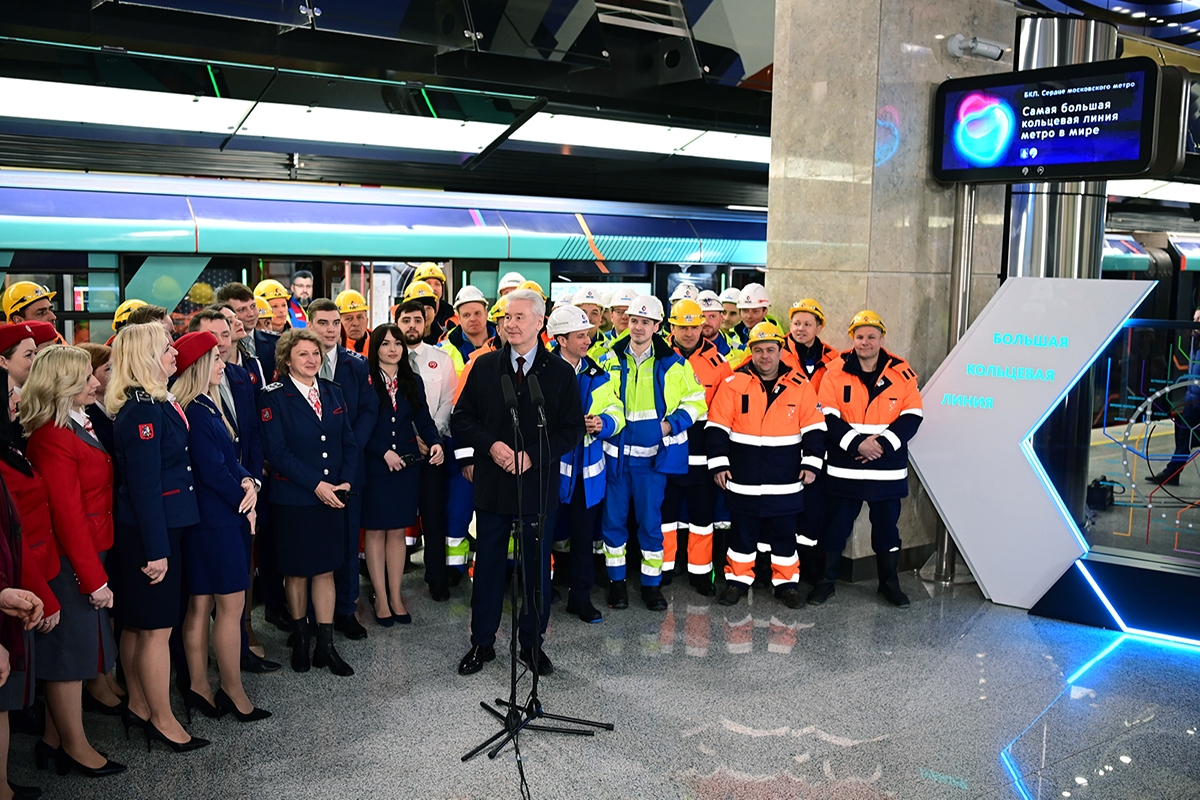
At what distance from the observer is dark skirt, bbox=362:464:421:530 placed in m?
5.07

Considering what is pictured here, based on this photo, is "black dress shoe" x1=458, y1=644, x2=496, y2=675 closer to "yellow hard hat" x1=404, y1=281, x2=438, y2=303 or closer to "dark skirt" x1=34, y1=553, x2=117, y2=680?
"dark skirt" x1=34, y1=553, x2=117, y2=680

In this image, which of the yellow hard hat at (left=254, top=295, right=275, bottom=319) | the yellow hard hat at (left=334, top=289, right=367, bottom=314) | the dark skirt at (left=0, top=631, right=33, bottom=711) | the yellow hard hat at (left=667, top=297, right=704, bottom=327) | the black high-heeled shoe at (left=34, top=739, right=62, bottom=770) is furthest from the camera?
the yellow hard hat at (left=254, top=295, right=275, bottom=319)

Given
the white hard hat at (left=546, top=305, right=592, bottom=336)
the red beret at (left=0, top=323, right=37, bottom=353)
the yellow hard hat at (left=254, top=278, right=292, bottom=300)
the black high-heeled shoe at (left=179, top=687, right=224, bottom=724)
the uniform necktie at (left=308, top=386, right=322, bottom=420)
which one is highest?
the yellow hard hat at (left=254, top=278, right=292, bottom=300)

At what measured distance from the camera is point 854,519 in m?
5.86

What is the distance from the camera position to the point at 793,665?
15.3 ft

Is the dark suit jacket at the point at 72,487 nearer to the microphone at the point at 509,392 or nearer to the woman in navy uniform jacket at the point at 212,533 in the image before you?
the woman in navy uniform jacket at the point at 212,533

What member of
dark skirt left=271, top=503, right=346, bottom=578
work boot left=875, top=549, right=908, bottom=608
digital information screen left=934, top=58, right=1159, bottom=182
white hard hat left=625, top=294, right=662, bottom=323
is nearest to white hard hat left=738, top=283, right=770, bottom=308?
digital information screen left=934, top=58, right=1159, bottom=182

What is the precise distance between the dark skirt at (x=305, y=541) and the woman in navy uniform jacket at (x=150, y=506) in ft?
2.07

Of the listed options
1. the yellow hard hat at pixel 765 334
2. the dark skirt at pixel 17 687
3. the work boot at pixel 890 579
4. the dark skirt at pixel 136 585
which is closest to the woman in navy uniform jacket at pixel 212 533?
the dark skirt at pixel 136 585

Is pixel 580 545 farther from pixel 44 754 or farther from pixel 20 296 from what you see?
pixel 20 296

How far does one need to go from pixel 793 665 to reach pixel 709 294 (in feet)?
8.79

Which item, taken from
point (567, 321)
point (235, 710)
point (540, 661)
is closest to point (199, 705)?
point (235, 710)

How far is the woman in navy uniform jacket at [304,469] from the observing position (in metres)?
4.28

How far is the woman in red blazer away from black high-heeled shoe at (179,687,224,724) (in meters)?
0.49
